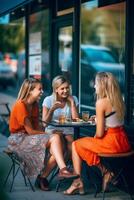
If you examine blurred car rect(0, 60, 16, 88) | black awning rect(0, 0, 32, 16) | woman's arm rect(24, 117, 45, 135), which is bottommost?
blurred car rect(0, 60, 16, 88)

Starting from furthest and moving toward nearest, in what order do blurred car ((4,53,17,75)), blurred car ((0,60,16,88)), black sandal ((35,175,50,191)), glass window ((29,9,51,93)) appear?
blurred car ((4,53,17,75))
blurred car ((0,60,16,88))
glass window ((29,9,51,93))
black sandal ((35,175,50,191))

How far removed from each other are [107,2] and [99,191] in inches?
117

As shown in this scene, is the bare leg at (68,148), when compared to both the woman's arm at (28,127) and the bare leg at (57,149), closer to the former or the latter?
the bare leg at (57,149)

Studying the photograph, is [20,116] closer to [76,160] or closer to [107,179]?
[76,160]

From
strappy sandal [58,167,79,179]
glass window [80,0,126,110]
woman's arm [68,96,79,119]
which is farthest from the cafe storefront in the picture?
strappy sandal [58,167,79,179]

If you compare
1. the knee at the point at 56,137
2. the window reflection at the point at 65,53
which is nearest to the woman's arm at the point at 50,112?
the knee at the point at 56,137

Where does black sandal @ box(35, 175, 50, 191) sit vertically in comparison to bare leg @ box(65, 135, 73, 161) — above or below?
below

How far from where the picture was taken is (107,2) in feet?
26.3

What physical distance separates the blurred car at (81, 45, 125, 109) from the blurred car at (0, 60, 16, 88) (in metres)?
12.5

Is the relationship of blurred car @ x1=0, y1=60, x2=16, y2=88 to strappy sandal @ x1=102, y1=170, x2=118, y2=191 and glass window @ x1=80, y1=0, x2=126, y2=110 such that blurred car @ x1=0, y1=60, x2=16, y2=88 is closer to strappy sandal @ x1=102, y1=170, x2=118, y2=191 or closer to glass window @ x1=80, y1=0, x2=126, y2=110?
glass window @ x1=80, y1=0, x2=126, y2=110

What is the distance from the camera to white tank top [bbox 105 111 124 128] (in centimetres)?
576

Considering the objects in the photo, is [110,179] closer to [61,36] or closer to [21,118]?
[21,118]

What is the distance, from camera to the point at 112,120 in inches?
228

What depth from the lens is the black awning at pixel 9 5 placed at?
25.2ft
